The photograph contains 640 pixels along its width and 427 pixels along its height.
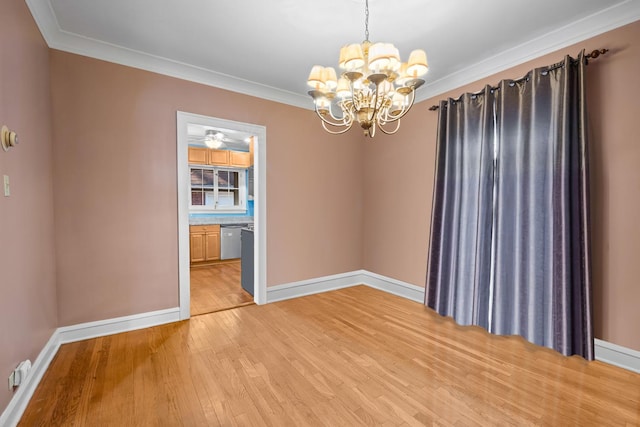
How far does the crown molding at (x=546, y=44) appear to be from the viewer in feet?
6.97

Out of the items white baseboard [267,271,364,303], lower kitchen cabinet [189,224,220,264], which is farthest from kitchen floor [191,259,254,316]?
white baseboard [267,271,364,303]

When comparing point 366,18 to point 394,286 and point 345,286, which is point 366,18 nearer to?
point 394,286

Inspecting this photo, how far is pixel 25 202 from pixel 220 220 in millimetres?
4226

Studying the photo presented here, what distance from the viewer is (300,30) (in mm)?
2377

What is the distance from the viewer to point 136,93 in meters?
2.80

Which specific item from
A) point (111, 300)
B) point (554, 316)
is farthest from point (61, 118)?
point (554, 316)

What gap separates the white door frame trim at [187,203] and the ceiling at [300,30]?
0.55 metres

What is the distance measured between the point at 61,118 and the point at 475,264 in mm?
4178

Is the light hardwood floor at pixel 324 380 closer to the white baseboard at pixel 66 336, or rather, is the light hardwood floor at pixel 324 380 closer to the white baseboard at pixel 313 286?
the white baseboard at pixel 66 336

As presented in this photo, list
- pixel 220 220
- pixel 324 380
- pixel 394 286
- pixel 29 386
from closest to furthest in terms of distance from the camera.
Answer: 1. pixel 29 386
2. pixel 324 380
3. pixel 394 286
4. pixel 220 220

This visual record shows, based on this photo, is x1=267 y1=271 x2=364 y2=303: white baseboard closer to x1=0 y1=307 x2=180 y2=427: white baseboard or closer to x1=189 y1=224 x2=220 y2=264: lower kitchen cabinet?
x1=0 y1=307 x2=180 y2=427: white baseboard

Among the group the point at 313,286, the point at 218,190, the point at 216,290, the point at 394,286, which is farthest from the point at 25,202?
the point at 218,190

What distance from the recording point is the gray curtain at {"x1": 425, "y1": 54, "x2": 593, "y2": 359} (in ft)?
7.47

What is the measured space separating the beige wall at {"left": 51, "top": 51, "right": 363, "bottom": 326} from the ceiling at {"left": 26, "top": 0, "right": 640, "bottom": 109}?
0.87 ft
